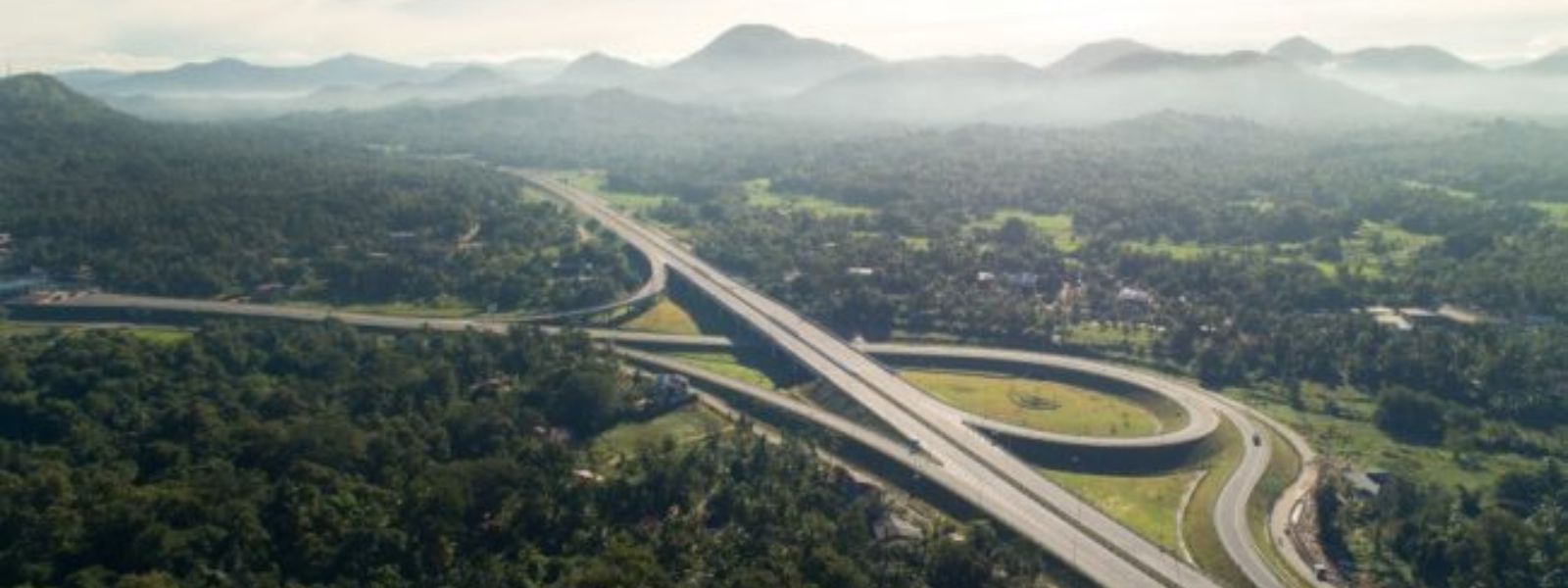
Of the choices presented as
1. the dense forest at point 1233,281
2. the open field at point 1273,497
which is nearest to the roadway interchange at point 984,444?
the open field at point 1273,497

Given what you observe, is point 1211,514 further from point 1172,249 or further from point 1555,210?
point 1555,210

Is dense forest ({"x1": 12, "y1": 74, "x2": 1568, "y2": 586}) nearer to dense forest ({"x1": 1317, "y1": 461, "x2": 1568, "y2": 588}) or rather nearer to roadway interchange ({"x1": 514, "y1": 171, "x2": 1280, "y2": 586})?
dense forest ({"x1": 1317, "y1": 461, "x2": 1568, "y2": 588})

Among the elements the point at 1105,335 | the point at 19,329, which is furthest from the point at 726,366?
the point at 19,329

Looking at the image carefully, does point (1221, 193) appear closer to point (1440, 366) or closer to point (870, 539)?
→ point (1440, 366)

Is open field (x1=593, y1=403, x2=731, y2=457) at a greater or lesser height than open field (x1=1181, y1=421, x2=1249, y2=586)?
greater

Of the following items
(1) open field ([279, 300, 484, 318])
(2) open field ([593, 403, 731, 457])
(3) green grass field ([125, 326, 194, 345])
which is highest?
(3) green grass field ([125, 326, 194, 345])

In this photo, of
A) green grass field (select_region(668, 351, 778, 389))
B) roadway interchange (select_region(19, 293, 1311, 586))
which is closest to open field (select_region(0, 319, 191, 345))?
roadway interchange (select_region(19, 293, 1311, 586))

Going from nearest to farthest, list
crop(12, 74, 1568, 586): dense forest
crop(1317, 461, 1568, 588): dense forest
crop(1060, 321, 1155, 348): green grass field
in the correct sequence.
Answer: crop(1317, 461, 1568, 588): dense forest
crop(12, 74, 1568, 586): dense forest
crop(1060, 321, 1155, 348): green grass field

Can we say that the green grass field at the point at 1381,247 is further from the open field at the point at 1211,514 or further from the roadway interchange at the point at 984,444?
the open field at the point at 1211,514
